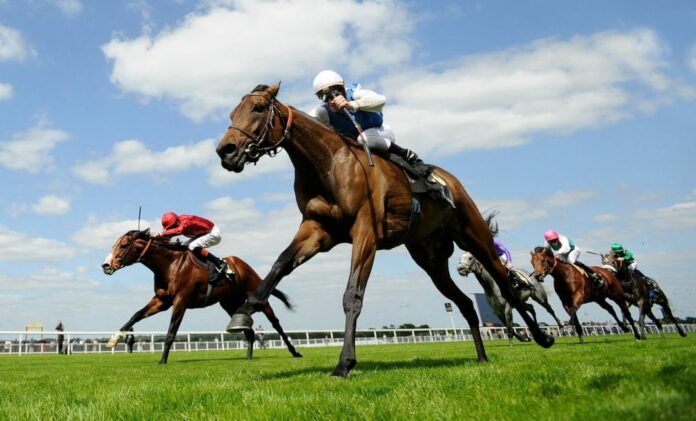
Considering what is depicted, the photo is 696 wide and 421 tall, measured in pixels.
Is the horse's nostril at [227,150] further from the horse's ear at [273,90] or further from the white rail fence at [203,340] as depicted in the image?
the white rail fence at [203,340]

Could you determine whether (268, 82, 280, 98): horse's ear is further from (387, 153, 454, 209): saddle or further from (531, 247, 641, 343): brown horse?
(531, 247, 641, 343): brown horse

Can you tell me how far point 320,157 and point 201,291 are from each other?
871cm

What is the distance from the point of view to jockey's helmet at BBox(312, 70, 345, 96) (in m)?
6.31

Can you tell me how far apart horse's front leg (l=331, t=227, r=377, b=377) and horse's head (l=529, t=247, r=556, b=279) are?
41.4 feet

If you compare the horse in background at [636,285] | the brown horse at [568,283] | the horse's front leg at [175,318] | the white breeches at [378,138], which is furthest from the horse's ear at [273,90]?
the horse in background at [636,285]

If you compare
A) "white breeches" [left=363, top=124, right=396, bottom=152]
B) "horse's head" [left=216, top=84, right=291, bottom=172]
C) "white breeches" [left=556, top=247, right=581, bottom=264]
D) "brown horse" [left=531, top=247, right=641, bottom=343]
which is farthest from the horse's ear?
"white breeches" [left=556, top=247, right=581, bottom=264]

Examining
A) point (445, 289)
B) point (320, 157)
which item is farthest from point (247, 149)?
point (445, 289)

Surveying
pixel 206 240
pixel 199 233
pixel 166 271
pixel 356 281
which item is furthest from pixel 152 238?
pixel 356 281

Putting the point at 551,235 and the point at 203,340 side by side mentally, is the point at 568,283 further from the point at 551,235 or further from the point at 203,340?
the point at 203,340

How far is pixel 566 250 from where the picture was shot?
60.3 ft

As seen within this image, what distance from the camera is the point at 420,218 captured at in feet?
21.7

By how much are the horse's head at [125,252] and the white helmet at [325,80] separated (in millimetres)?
8182

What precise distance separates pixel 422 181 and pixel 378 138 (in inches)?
29.0

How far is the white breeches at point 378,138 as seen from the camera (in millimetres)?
6656
